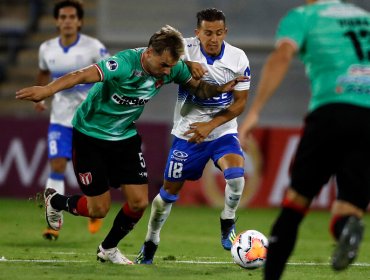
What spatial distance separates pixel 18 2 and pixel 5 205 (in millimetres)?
7081

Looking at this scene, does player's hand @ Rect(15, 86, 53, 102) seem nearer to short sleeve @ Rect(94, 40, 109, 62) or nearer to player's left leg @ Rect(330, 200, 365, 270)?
player's left leg @ Rect(330, 200, 365, 270)

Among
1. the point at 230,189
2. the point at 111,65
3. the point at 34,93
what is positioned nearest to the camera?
the point at 34,93

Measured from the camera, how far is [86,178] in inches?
334

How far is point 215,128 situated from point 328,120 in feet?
10.5

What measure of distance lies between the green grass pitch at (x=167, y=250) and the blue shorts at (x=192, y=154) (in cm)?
78

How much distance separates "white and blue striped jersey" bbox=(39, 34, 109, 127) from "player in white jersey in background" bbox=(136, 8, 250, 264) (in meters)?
2.50

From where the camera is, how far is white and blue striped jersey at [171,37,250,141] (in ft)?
29.7

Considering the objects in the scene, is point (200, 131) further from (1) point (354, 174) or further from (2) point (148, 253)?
(1) point (354, 174)

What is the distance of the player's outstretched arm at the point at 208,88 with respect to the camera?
8.61 meters

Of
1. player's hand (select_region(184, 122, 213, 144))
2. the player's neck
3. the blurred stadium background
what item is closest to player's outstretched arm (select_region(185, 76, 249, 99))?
player's hand (select_region(184, 122, 213, 144))

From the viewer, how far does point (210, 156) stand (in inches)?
362

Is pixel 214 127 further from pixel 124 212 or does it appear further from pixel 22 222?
pixel 22 222

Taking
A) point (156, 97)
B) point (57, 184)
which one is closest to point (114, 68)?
point (57, 184)

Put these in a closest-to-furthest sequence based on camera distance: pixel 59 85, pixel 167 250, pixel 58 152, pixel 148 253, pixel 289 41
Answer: pixel 289 41 < pixel 59 85 < pixel 148 253 < pixel 167 250 < pixel 58 152
